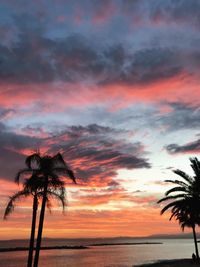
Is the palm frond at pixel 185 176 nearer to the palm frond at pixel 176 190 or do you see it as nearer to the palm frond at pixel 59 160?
the palm frond at pixel 176 190

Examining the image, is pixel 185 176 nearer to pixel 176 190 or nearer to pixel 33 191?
pixel 176 190

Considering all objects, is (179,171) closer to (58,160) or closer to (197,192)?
(197,192)

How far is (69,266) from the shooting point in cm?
9500

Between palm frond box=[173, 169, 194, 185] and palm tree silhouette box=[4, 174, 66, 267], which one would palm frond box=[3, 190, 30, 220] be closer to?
palm tree silhouette box=[4, 174, 66, 267]

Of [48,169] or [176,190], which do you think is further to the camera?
[176,190]

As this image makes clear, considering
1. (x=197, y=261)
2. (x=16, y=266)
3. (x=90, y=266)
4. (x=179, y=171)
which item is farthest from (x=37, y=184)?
(x=16, y=266)

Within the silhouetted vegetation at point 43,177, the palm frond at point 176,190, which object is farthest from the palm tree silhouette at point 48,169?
the palm frond at point 176,190

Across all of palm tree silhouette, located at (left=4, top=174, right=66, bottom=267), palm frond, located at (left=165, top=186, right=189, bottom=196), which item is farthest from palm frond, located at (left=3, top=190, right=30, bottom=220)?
palm frond, located at (left=165, top=186, right=189, bottom=196)

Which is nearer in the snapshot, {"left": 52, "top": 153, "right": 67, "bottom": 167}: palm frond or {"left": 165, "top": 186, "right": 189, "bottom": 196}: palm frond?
{"left": 52, "top": 153, "right": 67, "bottom": 167}: palm frond

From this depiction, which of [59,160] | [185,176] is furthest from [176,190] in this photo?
[59,160]

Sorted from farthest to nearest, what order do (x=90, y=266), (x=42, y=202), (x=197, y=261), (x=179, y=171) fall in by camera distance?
(x=90, y=266) → (x=197, y=261) → (x=179, y=171) → (x=42, y=202)

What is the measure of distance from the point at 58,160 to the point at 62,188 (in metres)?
2.17

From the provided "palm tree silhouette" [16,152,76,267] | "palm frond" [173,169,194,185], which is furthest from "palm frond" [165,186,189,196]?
"palm tree silhouette" [16,152,76,267]

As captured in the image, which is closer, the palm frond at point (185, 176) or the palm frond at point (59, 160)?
the palm frond at point (59, 160)
